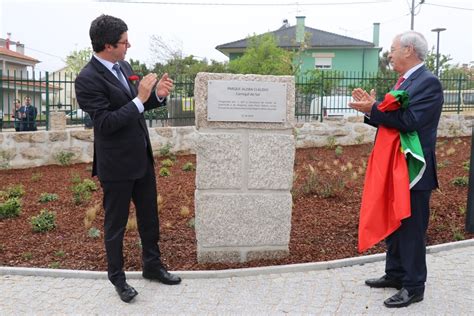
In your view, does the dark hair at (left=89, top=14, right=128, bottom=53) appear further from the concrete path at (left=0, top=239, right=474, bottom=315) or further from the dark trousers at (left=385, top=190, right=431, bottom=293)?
the dark trousers at (left=385, top=190, right=431, bottom=293)

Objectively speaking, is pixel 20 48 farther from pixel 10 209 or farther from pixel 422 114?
pixel 422 114

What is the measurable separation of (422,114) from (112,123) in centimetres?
222

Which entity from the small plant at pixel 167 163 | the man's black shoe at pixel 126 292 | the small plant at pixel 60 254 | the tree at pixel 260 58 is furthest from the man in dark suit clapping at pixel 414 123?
the tree at pixel 260 58

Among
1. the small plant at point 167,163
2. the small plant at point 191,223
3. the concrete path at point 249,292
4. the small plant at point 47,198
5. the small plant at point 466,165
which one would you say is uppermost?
the small plant at point 466,165

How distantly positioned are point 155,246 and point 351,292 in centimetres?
168

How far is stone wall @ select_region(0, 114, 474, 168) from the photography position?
31.5 feet

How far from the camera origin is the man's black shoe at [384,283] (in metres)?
3.93

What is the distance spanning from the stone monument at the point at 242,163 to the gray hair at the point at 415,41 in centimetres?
109

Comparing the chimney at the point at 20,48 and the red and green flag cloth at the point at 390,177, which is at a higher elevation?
the chimney at the point at 20,48

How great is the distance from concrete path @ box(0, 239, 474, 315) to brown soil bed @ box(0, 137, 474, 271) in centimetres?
24

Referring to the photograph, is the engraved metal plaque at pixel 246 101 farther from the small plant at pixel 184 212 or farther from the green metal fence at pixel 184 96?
the green metal fence at pixel 184 96

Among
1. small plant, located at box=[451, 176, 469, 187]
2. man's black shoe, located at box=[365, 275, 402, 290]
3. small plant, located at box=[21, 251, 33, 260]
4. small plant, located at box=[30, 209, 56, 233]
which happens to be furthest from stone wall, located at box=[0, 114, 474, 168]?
man's black shoe, located at box=[365, 275, 402, 290]

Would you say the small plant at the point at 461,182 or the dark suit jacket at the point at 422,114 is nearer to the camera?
the dark suit jacket at the point at 422,114

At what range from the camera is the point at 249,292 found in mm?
3895
